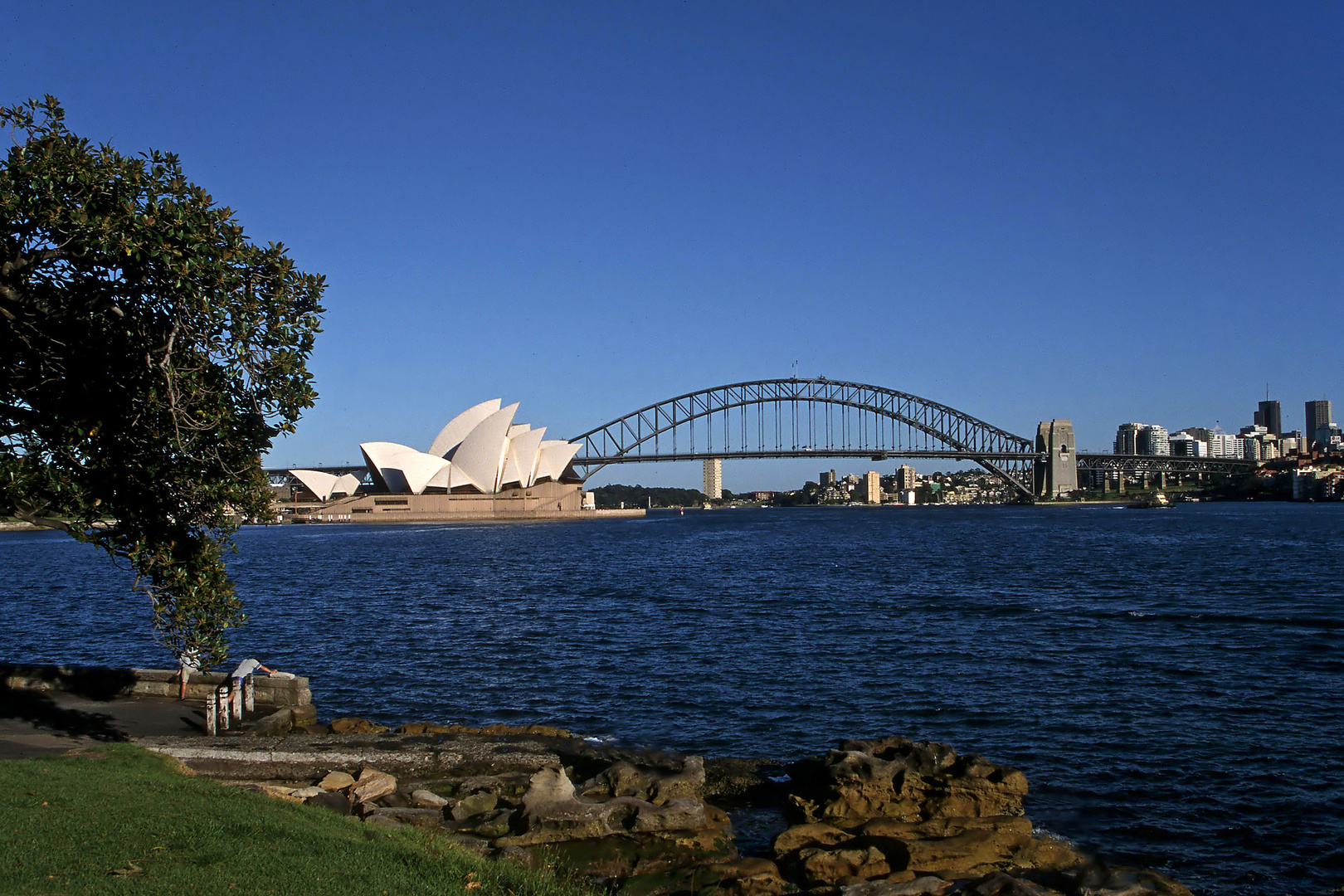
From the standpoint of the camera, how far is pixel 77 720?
10.1 meters

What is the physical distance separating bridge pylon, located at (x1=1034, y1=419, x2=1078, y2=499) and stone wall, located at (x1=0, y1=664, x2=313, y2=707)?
113 m

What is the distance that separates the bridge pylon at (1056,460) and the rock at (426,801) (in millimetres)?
114811

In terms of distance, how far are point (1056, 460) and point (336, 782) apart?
118 metres

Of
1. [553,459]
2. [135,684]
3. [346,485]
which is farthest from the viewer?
[346,485]

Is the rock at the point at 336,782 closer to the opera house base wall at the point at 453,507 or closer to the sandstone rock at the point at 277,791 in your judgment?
the sandstone rock at the point at 277,791

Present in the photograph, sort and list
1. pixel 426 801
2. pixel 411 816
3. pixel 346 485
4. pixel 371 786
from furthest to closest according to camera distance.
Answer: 1. pixel 346 485
2. pixel 371 786
3. pixel 426 801
4. pixel 411 816

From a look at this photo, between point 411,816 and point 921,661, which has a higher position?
point 411,816

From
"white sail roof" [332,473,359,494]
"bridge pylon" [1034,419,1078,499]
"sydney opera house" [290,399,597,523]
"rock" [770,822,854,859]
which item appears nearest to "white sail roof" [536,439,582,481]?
"sydney opera house" [290,399,597,523]

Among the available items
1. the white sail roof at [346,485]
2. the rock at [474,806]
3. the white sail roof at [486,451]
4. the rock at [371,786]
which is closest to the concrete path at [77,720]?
the rock at [371,786]

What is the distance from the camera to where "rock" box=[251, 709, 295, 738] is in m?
10.4

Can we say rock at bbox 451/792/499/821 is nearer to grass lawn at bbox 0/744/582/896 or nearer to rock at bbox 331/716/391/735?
grass lawn at bbox 0/744/582/896

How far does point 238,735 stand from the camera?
9.98 meters

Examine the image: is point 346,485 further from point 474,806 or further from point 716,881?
point 716,881

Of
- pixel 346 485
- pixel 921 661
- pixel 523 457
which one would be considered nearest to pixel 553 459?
pixel 523 457
